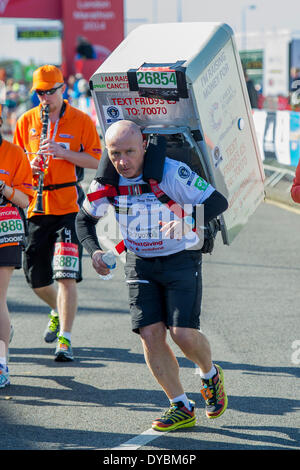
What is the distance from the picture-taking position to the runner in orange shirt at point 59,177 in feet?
21.5

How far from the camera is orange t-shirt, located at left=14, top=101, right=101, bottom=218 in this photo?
662cm

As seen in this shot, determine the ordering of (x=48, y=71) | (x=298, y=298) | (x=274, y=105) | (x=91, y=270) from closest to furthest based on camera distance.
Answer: (x=48, y=71), (x=298, y=298), (x=91, y=270), (x=274, y=105)

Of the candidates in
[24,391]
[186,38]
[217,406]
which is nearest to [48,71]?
[186,38]

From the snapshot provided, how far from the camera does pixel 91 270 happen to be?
398 inches

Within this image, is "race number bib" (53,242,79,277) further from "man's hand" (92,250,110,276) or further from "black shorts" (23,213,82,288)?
"man's hand" (92,250,110,276)

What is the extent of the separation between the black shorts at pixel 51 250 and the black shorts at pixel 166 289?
5.40 ft

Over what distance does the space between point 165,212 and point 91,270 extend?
5.40m

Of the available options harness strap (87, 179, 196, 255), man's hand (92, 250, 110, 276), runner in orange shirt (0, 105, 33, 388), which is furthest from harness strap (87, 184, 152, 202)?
runner in orange shirt (0, 105, 33, 388)

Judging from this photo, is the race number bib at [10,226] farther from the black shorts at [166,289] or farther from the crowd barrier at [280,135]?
the crowd barrier at [280,135]

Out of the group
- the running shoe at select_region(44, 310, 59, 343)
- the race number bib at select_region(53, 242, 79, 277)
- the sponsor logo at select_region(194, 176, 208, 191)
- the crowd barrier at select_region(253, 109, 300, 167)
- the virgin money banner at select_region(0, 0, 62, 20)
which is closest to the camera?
the sponsor logo at select_region(194, 176, 208, 191)

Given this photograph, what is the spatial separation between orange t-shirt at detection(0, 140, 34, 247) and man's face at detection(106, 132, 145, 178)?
1.38 metres

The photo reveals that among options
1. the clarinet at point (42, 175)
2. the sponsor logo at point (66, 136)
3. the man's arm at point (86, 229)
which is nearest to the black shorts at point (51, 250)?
the clarinet at point (42, 175)

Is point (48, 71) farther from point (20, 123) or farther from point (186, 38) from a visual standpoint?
point (186, 38)
